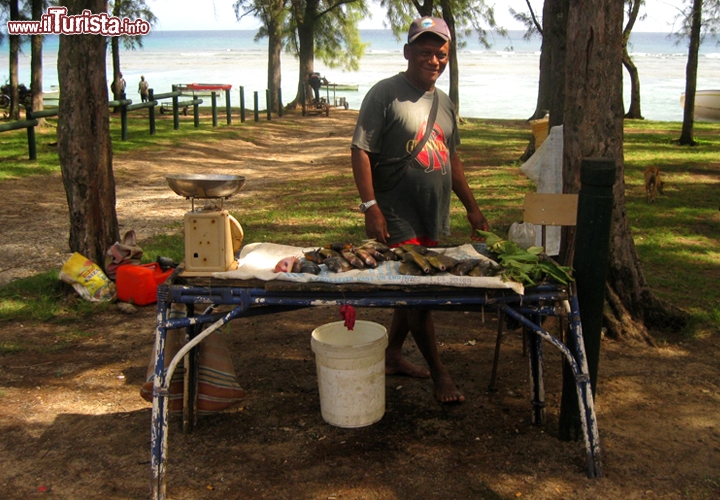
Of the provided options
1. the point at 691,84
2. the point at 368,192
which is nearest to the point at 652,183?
the point at 368,192

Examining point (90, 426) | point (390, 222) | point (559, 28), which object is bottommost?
point (90, 426)

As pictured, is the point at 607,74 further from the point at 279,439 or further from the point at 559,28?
the point at 559,28

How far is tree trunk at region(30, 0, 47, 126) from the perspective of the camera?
18.2 meters

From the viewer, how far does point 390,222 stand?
13.8ft

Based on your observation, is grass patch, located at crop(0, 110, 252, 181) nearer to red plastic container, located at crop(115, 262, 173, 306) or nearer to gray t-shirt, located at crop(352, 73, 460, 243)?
red plastic container, located at crop(115, 262, 173, 306)

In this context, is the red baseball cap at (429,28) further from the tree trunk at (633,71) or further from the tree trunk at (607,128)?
the tree trunk at (633,71)

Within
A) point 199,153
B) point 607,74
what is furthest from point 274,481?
point 199,153

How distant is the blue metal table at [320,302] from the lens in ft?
10.7

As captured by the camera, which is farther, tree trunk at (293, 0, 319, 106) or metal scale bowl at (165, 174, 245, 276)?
tree trunk at (293, 0, 319, 106)

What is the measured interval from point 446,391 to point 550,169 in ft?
8.30

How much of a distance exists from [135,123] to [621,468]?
728 inches

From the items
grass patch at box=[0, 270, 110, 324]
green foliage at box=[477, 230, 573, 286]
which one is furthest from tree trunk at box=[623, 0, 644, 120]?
green foliage at box=[477, 230, 573, 286]

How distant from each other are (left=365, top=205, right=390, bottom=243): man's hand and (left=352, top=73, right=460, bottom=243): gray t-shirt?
21 centimetres

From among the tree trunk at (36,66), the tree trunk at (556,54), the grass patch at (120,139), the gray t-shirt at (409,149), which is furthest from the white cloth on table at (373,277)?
the tree trunk at (36,66)
